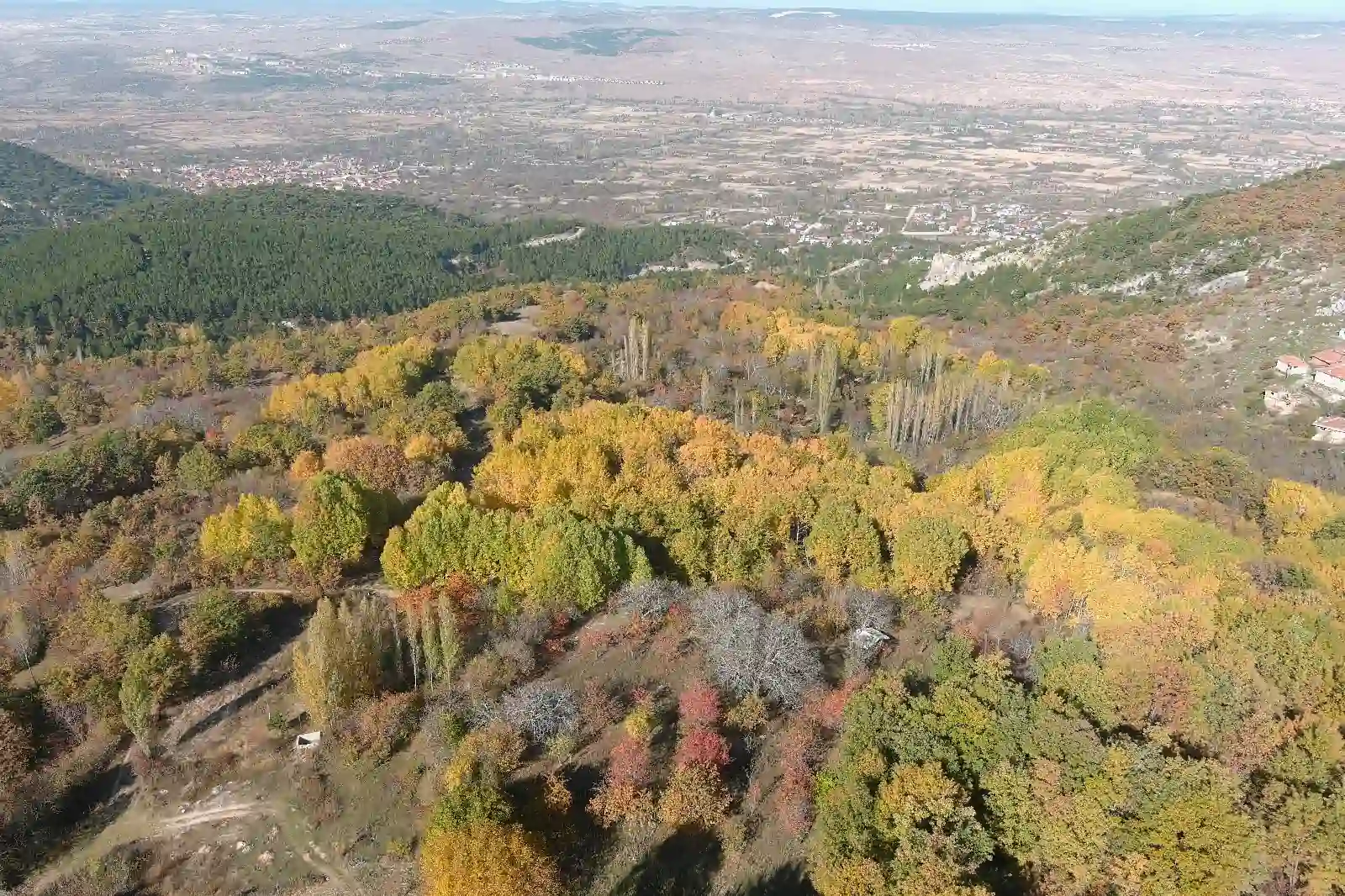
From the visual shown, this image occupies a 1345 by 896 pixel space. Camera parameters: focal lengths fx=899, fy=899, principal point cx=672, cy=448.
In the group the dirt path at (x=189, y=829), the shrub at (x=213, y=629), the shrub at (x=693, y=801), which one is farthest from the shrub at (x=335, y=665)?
the shrub at (x=693, y=801)

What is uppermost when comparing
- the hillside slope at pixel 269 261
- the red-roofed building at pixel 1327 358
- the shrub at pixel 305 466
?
the red-roofed building at pixel 1327 358

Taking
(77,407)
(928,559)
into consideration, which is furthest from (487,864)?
(77,407)

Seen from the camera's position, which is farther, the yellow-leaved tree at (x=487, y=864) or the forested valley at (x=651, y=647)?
the forested valley at (x=651, y=647)

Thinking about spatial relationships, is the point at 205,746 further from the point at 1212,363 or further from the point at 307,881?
the point at 1212,363

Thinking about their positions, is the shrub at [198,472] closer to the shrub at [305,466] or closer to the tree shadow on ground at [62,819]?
the shrub at [305,466]

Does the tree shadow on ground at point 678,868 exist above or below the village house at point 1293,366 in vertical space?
below

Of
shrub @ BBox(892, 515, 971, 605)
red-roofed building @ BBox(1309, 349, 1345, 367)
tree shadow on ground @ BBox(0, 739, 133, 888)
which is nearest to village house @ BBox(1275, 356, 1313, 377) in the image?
red-roofed building @ BBox(1309, 349, 1345, 367)
